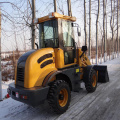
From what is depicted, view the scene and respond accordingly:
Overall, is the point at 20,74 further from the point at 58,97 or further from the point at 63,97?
the point at 63,97

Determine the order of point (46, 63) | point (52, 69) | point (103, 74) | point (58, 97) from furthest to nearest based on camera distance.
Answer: point (103, 74), point (52, 69), point (46, 63), point (58, 97)

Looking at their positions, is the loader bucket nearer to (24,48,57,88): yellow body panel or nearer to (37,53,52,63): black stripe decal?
(37,53,52,63): black stripe decal

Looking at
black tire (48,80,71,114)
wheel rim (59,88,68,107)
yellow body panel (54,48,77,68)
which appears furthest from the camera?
yellow body panel (54,48,77,68)

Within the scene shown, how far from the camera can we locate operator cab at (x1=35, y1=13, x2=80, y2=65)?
400cm

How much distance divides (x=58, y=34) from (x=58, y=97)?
6.13ft

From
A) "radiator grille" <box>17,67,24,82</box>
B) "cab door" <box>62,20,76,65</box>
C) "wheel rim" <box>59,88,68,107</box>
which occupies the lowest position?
"wheel rim" <box>59,88,68,107</box>

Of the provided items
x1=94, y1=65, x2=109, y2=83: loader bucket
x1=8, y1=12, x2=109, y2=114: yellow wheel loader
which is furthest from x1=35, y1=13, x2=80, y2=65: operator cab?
x1=94, y1=65, x2=109, y2=83: loader bucket

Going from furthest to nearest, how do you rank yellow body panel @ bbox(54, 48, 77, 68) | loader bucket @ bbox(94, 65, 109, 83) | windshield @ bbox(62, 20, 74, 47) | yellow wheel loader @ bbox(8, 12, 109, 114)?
loader bucket @ bbox(94, 65, 109, 83) → windshield @ bbox(62, 20, 74, 47) → yellow body panel @ bbox(54, 48, 77, 68) → yellow wheel loader @ bbox(8, 12, 109, 114)

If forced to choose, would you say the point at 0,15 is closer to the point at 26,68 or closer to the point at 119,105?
the point at 26,68

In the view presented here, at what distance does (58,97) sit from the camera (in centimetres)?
355

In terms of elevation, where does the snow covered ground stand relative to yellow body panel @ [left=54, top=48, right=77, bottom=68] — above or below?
below

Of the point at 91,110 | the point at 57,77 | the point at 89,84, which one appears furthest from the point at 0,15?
the point at 91,110

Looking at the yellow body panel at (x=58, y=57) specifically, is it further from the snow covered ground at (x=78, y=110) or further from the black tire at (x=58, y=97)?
the snow covered ground at (x=78, y=110)

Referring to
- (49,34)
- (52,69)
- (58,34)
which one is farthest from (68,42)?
(52,69)
